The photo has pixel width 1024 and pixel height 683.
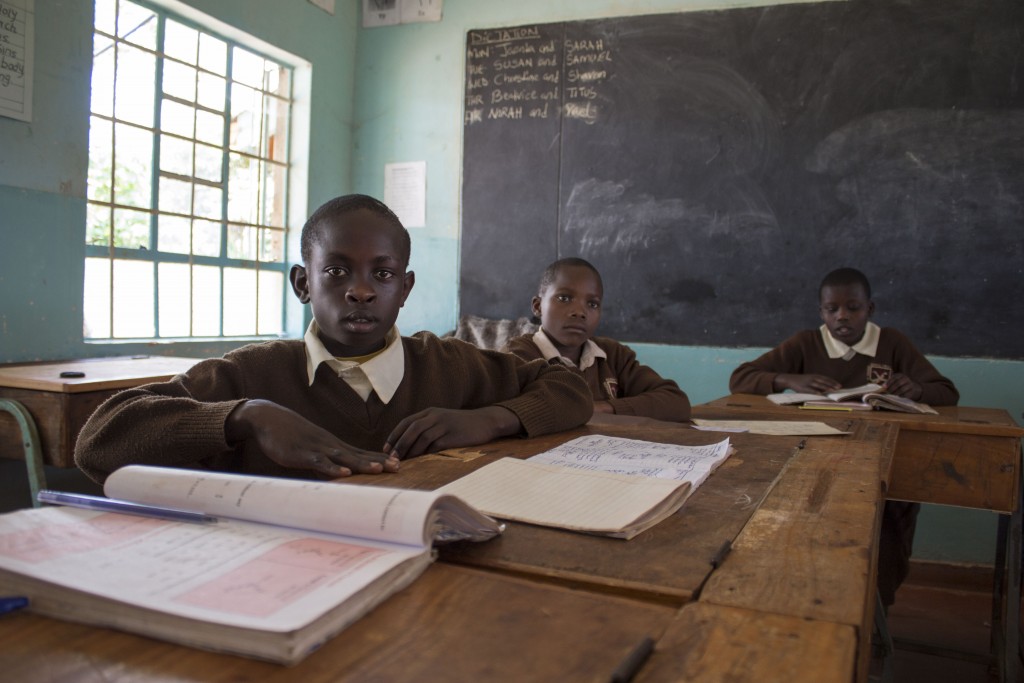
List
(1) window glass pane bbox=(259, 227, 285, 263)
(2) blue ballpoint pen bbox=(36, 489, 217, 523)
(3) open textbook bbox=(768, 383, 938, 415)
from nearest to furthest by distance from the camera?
1. (2) blue ballpoint pen bbox=(36, 489, 217, 523)
2. (3) open textbook bbox=(768, 383, 938, 415)
3. (1) window glass pane bbox=(259, 227, 285, 263)

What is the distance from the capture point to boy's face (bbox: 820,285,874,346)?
3.12m

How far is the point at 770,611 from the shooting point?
55cm

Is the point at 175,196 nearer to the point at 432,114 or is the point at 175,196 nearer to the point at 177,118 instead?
the point at 177,118

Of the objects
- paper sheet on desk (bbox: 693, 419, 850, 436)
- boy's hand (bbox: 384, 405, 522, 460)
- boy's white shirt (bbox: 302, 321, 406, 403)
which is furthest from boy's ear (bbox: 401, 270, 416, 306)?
paper sheet on desk (bbox: 693, 419, 850, 436)

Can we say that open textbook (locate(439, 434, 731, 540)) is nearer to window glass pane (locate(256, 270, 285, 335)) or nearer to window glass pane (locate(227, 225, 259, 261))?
window glass pane (locate(227, 225, 259, 261))

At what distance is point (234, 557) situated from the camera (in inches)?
22.6

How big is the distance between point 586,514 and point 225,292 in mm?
3314

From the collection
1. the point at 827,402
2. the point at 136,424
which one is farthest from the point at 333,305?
the point at 827,402

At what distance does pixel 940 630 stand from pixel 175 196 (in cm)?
342

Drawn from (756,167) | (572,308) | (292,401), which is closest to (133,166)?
(572,308)

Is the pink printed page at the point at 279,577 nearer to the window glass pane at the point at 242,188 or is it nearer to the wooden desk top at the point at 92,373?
the wooden desk top at the point at 92,373

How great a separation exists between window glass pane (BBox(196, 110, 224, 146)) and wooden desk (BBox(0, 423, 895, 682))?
328cm

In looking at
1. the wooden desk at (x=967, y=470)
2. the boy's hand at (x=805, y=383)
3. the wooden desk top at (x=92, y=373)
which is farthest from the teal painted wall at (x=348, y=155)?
the wooden desk at (x=967, y=470)

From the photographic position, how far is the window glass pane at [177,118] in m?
3.29
